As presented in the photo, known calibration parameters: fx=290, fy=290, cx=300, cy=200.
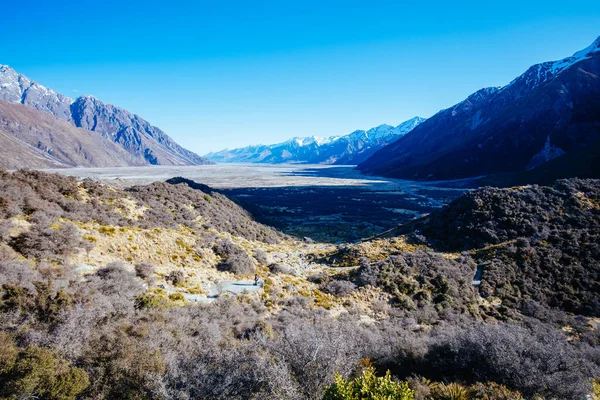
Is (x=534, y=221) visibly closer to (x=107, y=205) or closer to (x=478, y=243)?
(x=478, y=243)

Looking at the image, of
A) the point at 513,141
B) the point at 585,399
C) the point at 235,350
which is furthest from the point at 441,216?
the point at 513,141

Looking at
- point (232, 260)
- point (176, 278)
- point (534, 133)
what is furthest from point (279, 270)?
point (534, 133)

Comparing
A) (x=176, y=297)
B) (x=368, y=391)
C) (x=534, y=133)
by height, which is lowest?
(x=176, y=297)

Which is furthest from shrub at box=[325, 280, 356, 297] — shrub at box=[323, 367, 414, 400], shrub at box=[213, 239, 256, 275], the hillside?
shrub at box=[323, 367, 414, 400]

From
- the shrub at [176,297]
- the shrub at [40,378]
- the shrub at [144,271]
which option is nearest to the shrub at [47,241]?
the shrub at [144,271]

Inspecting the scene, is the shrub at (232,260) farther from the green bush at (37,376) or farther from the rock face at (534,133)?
the rock face at (534,133)

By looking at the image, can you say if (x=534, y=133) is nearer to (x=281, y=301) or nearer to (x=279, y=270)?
(x=279, y=270)

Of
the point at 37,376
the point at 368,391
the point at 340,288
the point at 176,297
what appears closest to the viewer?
the point at 368,391

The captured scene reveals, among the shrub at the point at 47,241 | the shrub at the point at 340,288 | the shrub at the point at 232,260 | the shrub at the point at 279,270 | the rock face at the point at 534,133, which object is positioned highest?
the rock face at the point at 534,133
